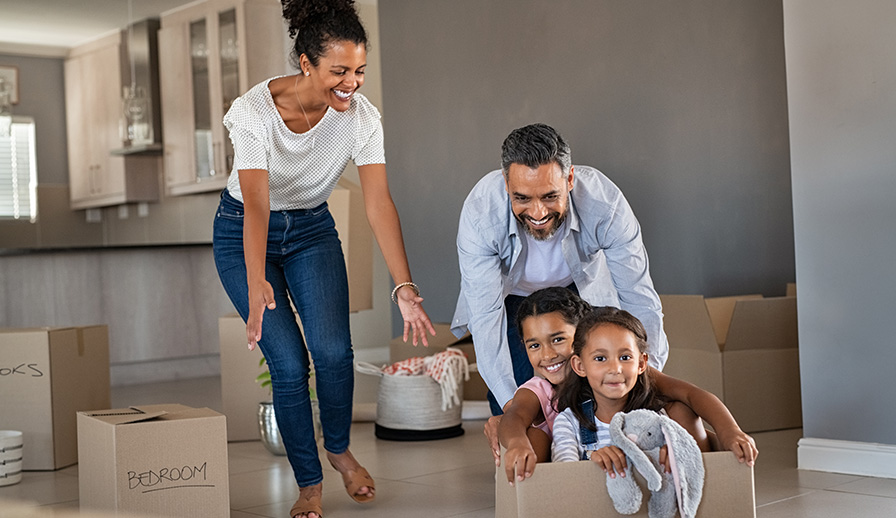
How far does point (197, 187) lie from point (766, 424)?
14.6 ft

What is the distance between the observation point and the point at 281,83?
7.06ft

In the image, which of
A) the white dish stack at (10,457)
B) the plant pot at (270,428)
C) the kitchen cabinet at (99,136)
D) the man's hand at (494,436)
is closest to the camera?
the man's hand at (494,436)

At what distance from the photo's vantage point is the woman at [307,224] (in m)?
2.05

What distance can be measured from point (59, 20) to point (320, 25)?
6.36 meters

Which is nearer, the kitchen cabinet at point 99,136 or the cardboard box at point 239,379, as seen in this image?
the cardboard box at point 239,379

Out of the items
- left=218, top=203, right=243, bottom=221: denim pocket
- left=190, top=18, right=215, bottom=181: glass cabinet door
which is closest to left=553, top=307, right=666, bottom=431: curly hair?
left=218, top=203, right=243, bottom=221: denim pocket

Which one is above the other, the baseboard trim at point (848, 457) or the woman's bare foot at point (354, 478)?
the woman's bare foot at point (354, 478)

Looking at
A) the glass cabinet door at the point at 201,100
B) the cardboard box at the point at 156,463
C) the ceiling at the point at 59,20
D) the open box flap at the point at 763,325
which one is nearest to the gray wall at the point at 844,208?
the open box flap at the point at 763,325

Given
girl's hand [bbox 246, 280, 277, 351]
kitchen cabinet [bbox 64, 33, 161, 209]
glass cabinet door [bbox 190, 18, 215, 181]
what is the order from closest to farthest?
girl's hand [bbox 246, 280, 277, 351] → glass cabinet door [bbox 190, 18, 215, 181] → kitchen cabinet [bbox 64, 33, 161, 209]

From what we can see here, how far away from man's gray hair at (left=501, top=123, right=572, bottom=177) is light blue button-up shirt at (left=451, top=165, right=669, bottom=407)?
0.17 metres

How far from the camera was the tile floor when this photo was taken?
223 cm

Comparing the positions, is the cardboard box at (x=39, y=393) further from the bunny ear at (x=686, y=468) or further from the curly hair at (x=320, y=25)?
the bunny ear at (x=686, y=468)

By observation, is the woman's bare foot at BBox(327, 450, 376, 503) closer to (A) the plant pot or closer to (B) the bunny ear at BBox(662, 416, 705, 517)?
(A) the plant pot

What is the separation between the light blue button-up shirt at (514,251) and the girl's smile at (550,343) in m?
0.06
